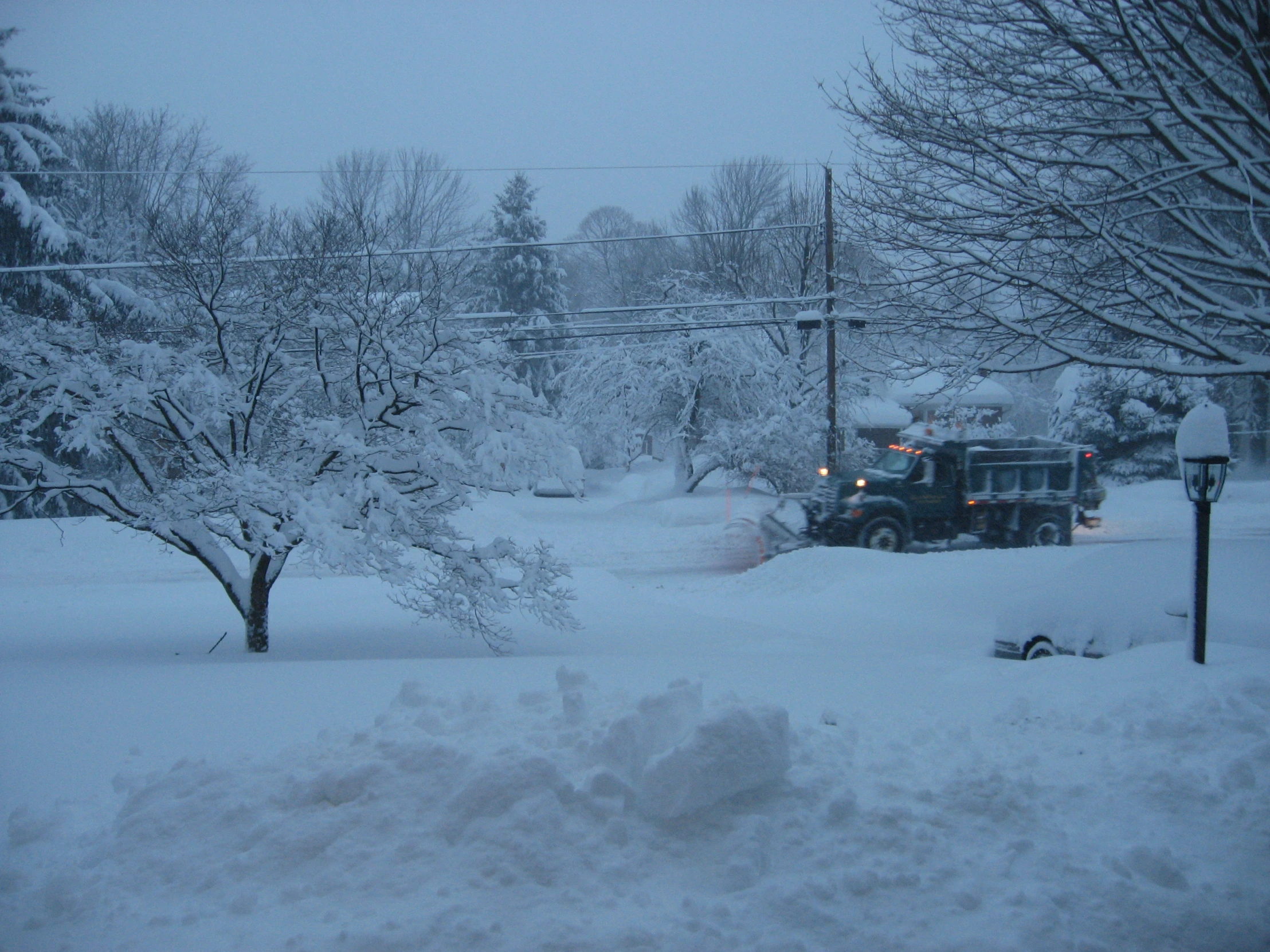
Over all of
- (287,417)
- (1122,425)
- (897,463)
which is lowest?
(897,463)

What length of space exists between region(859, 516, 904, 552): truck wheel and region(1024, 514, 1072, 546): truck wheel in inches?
113

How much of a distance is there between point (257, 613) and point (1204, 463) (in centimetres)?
924

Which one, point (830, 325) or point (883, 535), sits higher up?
point (830, 325)

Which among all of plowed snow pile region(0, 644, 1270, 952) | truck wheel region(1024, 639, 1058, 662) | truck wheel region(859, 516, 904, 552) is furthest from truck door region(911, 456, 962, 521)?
plowed snow pile region(0, 644, 1270, 952)

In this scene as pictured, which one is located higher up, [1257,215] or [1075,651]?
[1257,215]

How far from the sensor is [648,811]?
11.1ft

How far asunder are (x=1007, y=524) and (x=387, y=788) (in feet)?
51.6

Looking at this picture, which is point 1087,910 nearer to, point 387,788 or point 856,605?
point 387,788

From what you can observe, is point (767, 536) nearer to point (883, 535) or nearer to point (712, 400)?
point (883, 535)

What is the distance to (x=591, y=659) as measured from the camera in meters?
7.95

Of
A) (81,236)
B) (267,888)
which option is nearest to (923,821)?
(267,888)

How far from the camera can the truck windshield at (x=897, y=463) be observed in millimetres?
16453

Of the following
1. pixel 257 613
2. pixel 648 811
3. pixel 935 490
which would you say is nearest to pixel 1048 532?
pixel 935 490

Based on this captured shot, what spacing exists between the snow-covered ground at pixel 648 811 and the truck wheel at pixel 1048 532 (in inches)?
431
